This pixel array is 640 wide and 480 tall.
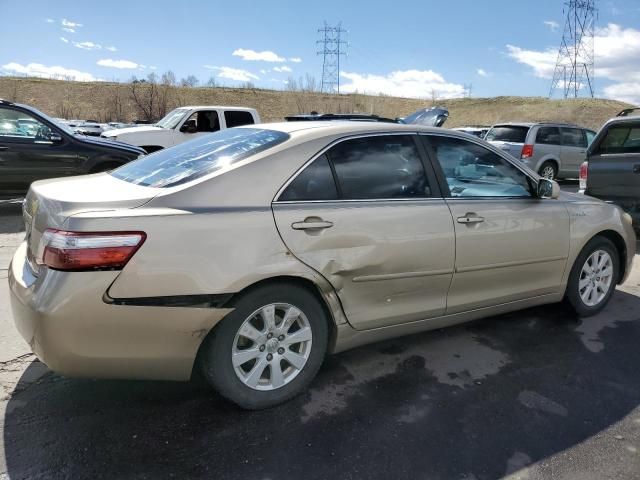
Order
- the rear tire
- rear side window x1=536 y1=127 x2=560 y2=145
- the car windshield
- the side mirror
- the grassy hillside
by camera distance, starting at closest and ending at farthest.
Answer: the side mirror → the car windshield → rear side window x1=536 y1=127 x2=560 y2=145 → the rear tire → the grassy hillside

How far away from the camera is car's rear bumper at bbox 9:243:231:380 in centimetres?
240

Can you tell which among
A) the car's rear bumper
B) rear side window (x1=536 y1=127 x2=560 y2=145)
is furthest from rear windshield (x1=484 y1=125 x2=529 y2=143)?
the car's rear bumper

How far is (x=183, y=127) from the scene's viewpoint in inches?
502

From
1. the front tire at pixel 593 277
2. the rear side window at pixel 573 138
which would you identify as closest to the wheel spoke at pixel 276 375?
the front tire at pixel 593 277

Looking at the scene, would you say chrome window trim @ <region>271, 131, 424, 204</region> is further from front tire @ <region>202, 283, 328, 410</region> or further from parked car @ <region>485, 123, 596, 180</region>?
parked car @ <region>485, 123, 596, 180</region>

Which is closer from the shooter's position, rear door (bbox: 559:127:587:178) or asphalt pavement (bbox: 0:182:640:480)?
asphalt pavement (bbox: 0:182:640:480)

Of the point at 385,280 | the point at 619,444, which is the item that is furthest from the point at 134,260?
the point at 619,444

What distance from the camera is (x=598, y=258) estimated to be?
4.47 metres

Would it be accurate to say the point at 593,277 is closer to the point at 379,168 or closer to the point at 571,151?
the point at 379,168

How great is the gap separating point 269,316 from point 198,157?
41.9 inches

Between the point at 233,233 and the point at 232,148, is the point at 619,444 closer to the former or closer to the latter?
the point at 233,233

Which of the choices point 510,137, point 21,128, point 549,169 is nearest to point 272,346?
point 21,128

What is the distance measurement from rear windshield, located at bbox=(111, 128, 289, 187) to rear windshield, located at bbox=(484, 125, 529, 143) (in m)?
11.9

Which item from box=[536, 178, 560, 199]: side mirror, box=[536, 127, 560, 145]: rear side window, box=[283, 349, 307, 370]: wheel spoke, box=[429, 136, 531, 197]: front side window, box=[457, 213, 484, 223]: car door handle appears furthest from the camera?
box=[536, 127, 560, 145]: rear side window
